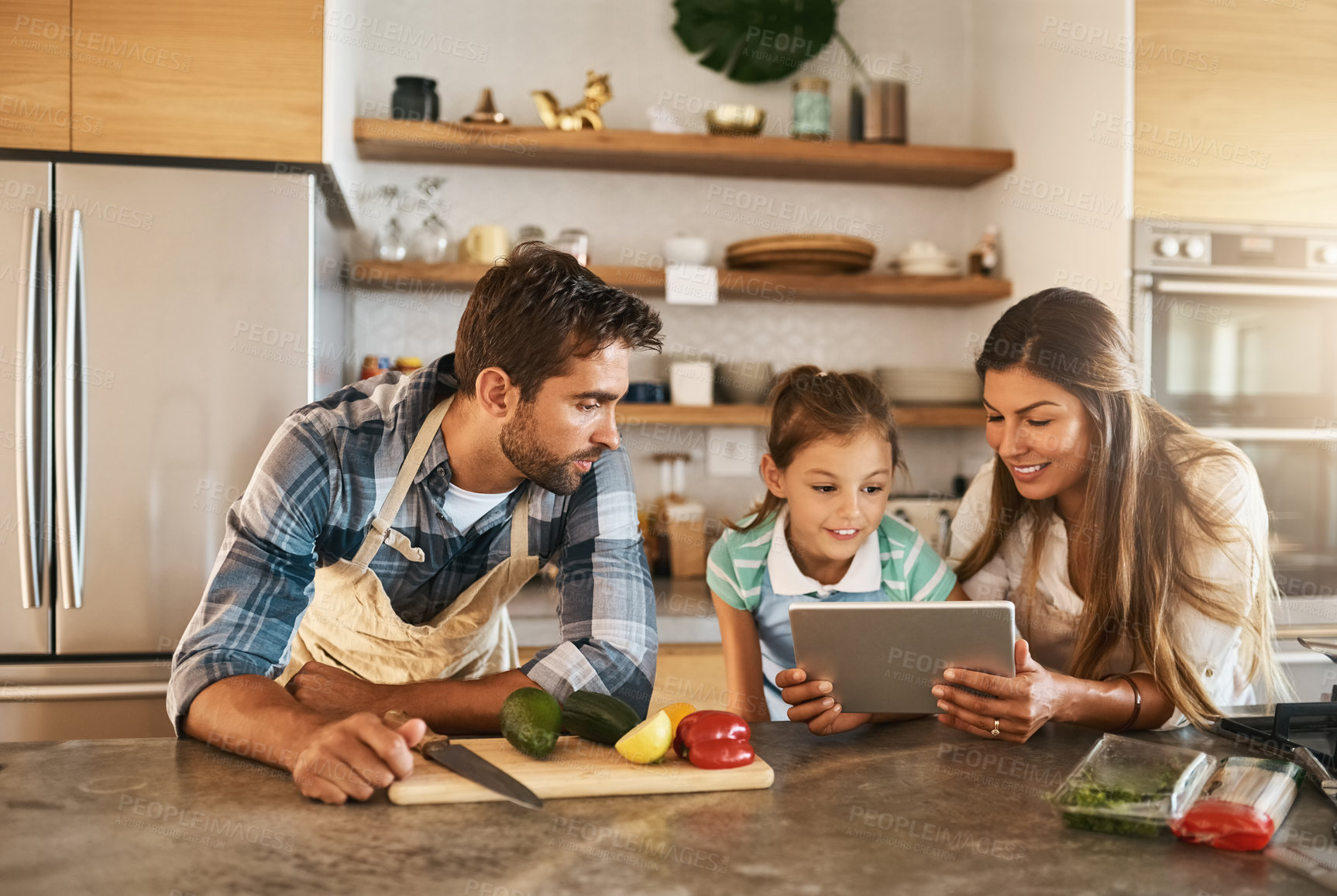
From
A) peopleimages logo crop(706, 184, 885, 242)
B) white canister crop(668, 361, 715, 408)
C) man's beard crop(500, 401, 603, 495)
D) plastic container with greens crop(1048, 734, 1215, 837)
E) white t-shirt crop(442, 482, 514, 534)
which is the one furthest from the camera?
peopleimages logo crop(706, 184, 885, 242)

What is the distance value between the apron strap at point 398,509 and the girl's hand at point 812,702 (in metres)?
0.69

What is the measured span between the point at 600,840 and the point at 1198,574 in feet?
3.92

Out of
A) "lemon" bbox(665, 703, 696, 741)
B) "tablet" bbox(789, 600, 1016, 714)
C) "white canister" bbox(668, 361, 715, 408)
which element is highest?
"white canister" bbox(668, 361, 715, 408)

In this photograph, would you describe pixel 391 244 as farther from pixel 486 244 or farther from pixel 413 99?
pixel 413 99

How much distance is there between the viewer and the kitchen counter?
93 centimetres

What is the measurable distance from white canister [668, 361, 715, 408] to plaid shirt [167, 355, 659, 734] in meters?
1.51

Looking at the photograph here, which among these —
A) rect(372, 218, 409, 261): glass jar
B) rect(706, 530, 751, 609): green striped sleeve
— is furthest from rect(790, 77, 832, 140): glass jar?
rect(706, 530, 751, 609): green striped sleeve

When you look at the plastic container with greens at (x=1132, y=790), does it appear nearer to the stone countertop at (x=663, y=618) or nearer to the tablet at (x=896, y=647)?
the tablet at (x=896, y=647)

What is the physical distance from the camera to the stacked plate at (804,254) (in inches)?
129

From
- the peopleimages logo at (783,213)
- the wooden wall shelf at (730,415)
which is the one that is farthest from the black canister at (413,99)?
the wooden wall shelf at (730,415)

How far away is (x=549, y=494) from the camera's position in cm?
182

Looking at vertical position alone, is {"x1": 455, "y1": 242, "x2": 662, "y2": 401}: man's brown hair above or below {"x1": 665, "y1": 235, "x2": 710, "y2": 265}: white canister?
below

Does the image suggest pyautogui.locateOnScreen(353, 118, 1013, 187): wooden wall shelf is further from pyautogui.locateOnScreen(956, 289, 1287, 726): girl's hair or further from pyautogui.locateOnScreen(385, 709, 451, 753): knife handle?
pyautogui.locateOnScreen(385, 709, 451, 753): knife handle

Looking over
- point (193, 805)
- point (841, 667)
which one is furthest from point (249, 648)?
point (841, 667)
